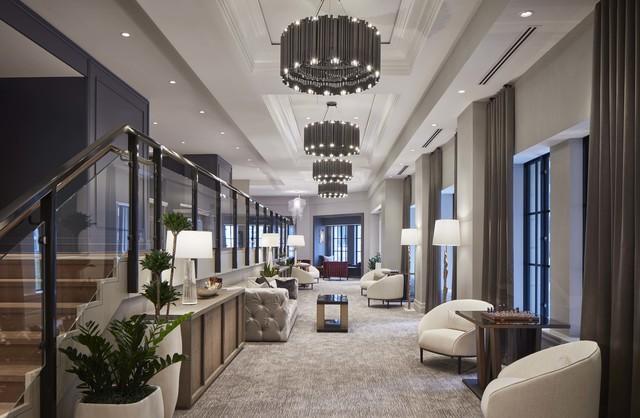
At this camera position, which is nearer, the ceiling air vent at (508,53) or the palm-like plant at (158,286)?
the palm-like plant at (158,286)

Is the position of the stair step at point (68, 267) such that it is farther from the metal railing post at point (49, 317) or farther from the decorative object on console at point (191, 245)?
the decorative object on console at point (191, 245)

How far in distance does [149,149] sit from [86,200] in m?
1.10

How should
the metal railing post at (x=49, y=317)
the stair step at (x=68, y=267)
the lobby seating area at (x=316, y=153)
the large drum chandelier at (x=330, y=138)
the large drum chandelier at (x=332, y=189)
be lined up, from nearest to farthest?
the stair step at (x=68, y=267), the metal railing post at (x=49, y=317), the lobby seating area at (x=316, y=153), the large drum chandelier at (x=330, y=138), the large drum chandelier at (x=332, y=189)

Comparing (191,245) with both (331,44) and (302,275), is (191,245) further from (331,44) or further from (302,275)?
(302,275)

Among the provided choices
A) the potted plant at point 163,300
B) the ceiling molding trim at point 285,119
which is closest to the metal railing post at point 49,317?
the potted plant at point 163,300

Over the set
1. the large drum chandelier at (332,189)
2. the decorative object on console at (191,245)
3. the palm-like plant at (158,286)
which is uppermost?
the large drum chandelier at (332,189)

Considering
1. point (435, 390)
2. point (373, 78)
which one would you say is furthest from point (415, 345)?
point (373, 78)

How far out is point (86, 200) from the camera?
3.60 meters

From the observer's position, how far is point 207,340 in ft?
17.7

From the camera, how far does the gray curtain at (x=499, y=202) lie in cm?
613

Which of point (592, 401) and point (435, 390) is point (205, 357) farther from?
point (592, 401)

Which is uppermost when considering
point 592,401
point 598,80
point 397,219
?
point 598,80

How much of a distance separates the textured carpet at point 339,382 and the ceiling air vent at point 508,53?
3.31 meters

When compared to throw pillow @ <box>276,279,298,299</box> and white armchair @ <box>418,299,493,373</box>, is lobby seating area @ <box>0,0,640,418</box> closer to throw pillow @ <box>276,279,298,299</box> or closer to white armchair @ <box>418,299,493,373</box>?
white armchair @ <box>418,299,493,373</box>
